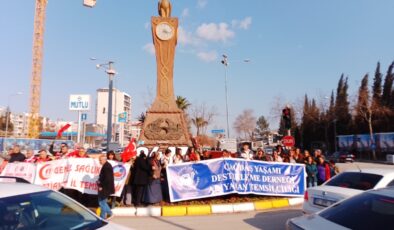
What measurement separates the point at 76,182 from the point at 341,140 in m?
52.1

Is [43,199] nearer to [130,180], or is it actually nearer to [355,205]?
[355,205]

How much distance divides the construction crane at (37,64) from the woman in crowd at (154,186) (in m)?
81.7

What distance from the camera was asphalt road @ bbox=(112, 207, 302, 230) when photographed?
832cm

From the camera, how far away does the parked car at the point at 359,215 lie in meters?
3.32

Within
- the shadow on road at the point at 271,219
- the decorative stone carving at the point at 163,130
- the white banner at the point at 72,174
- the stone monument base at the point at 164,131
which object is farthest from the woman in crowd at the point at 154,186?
the decorative stone carving at the point at 163,130

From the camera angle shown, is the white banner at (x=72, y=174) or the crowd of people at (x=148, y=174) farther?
the white banner at (x=72, y=174)

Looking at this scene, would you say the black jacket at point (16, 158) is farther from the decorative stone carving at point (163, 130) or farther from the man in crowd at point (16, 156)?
the decorative stone carving at point (163, 130)

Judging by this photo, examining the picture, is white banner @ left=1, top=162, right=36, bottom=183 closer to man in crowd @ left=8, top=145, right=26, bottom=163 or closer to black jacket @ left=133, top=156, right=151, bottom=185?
man in crowd @ left=8, top=145, right=26, bottom=163

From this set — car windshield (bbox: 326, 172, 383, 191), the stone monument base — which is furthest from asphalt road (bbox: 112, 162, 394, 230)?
the stone monument base

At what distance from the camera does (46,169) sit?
412 inches

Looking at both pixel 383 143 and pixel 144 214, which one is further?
pixel 383 143

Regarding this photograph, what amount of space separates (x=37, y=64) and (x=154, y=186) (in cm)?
8504

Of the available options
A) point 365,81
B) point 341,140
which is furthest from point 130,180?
point 365,81

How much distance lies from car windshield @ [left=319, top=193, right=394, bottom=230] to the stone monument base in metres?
15.9
